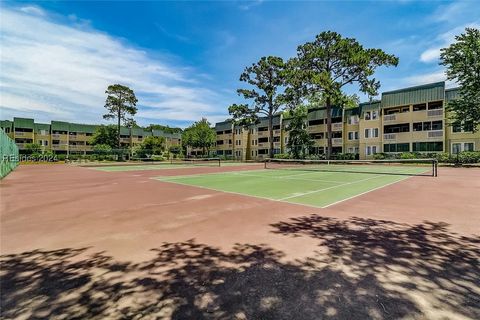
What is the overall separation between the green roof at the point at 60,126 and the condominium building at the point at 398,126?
75.6 m

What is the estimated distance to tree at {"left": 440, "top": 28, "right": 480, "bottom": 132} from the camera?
28625 mm

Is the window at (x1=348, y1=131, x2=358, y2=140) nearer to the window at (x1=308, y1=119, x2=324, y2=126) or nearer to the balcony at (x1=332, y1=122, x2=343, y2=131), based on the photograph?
the balcony at (x1=332, y1=122, x2=343, y2=131)

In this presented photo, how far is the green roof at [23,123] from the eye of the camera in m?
73.6

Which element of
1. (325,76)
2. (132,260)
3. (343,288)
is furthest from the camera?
(325,76)

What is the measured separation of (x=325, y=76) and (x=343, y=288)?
3861 centimetres

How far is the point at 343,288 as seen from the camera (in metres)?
3.38

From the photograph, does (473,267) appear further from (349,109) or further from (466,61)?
(349,109)

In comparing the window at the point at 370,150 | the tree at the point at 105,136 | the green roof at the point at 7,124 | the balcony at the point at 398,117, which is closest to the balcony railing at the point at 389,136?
the balcony at the point at 398,117

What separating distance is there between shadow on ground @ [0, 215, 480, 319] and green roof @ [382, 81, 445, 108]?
152 feet

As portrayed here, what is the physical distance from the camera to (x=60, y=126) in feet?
264

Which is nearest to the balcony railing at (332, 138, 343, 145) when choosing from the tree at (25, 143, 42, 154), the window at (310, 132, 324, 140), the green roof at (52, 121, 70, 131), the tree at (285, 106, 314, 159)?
the window at (310, 132, 324, 140)

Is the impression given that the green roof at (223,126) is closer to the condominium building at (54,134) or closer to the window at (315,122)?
the condominium building at (54,134)

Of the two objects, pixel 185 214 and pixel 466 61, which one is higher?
pixel 466 61

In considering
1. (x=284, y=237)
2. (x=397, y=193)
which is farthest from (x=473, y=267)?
(x=397, y=193)
